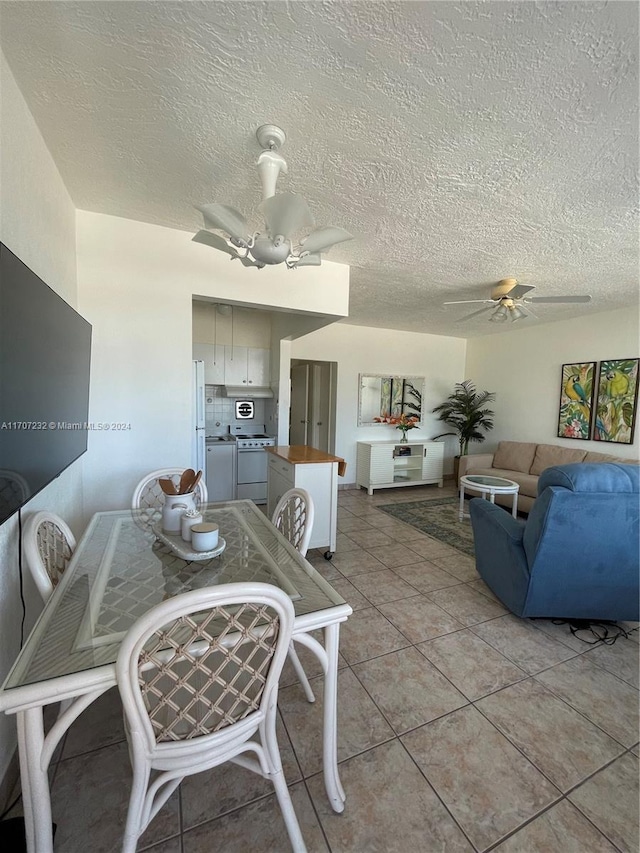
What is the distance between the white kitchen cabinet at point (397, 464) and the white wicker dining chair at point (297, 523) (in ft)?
11.1

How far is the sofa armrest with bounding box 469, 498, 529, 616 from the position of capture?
2.14 m

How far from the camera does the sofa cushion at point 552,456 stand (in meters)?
4.34

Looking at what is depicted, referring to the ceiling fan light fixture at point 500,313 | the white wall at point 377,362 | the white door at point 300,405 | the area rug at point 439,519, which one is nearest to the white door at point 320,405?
the white door at point 300,405

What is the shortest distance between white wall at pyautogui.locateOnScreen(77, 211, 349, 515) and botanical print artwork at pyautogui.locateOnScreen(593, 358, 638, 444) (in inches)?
170

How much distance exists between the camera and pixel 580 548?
6.45 feet

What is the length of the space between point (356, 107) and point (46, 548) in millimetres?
2158

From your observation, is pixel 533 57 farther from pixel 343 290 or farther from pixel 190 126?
pixel 343 290

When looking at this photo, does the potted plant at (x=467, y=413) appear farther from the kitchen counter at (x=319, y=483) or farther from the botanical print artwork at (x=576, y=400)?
the kitchen counter at (x=319, y=483)

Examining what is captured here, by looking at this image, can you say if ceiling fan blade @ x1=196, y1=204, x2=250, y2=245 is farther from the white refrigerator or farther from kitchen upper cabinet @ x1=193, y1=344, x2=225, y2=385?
kitchen upper cabinet @ x1=193, y1=344, x2=225, y2=385

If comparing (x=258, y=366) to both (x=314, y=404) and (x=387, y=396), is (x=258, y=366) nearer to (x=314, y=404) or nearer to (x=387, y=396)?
(x=314, y=404)

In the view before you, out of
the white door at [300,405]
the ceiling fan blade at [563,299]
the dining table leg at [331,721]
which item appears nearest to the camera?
the dining table leg at [331,721]

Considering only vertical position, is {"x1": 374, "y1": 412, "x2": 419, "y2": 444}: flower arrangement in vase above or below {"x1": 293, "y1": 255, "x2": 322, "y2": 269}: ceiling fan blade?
below

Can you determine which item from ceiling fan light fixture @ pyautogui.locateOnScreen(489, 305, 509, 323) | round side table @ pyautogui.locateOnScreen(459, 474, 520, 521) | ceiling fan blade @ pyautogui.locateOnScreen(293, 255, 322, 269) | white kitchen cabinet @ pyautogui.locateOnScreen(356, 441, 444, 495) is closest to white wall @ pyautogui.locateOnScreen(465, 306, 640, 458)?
white kitchen cabinet @ pyautogui.locateOnScreen(356, 441, 444, 495)

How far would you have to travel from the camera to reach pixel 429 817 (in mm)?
1170
